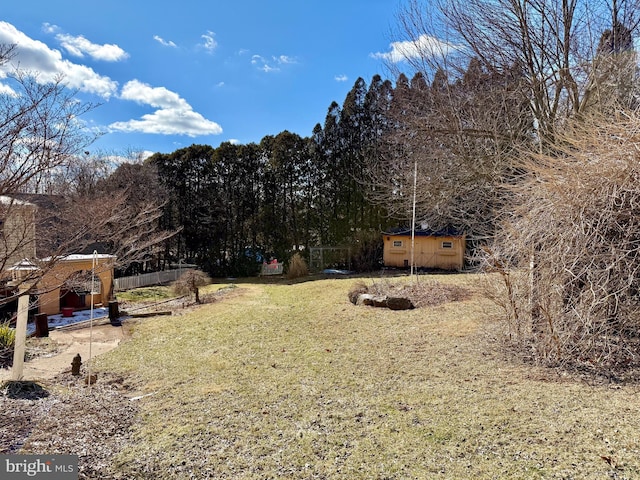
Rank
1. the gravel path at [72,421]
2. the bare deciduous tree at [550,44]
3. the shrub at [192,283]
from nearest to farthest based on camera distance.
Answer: the gravel path at [72,421] < the bare deciduous tree at [550,44] < the shrub at [192,283]

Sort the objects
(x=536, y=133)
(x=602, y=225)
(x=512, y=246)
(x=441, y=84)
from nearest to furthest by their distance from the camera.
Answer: (x=602, y=225) → (x=512, y=246) → (x=536, y=133) → (x=441, y=84)

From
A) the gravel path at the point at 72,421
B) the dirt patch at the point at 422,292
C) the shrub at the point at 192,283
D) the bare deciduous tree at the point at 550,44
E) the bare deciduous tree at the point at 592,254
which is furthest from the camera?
the shrub at the point at 192,283

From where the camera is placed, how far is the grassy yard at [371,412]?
243cm

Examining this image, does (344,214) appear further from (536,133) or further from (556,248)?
(556,248)

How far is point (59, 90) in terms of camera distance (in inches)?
104

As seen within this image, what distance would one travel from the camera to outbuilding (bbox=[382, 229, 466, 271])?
1603cm

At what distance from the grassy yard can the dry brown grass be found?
1cm

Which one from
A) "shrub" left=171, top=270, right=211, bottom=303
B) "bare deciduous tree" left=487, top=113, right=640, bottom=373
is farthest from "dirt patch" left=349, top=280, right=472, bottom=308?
"shrub" left=171, top=270, right=211, bottom=303

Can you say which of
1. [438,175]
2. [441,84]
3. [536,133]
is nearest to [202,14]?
[441,84]

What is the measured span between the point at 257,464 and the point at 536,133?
766 centimetres

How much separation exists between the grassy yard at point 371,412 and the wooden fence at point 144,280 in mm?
11468

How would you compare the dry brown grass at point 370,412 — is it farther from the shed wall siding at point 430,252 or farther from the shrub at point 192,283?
the shed wall siding at point 430,252

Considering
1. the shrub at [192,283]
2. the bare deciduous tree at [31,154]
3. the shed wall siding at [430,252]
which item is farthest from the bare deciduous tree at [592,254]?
the shed wall siding at [430,252]

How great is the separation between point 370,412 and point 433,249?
1391cm
